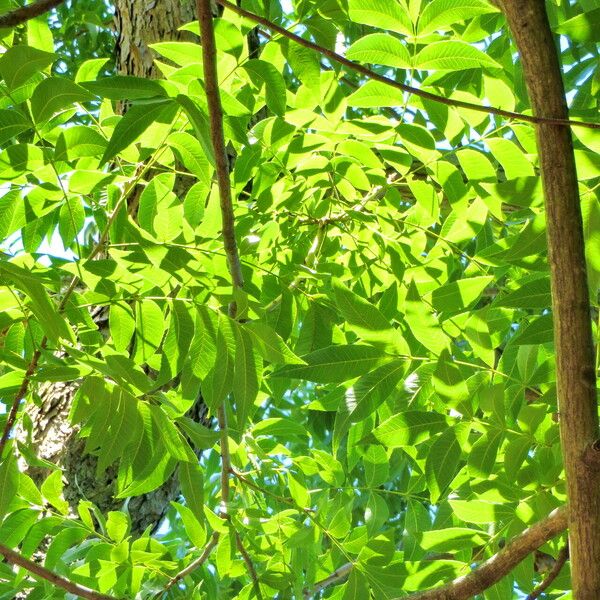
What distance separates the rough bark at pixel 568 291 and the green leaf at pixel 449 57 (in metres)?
0.21

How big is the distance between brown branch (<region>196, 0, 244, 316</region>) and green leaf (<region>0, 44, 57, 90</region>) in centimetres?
20

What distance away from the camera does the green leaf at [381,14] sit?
45.4 inches

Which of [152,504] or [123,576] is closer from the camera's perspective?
[123,576]

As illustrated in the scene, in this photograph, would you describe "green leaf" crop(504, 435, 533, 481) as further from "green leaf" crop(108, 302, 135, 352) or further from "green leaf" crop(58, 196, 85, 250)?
"green leaf" crop(58, 196, 85, 250)

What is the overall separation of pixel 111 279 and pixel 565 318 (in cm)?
71

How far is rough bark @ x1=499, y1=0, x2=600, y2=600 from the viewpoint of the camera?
935 millimetres

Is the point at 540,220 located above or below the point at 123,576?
above

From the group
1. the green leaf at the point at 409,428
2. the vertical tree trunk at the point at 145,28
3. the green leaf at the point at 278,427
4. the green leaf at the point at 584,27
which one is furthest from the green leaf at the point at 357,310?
the vertical tree trunk at the point at 145,28

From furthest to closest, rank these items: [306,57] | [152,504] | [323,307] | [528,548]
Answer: [152,504] < [323,307] < [306,57] < [528,548]

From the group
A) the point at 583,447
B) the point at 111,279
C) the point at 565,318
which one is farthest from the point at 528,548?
the point at 111,279

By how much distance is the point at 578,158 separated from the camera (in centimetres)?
114

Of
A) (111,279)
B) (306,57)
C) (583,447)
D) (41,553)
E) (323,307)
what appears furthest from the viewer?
(41,553)

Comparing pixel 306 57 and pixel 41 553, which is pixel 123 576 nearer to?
pixel 41 553

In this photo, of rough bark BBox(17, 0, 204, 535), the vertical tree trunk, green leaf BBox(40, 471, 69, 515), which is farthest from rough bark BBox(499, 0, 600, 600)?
the vertical tree trunk
